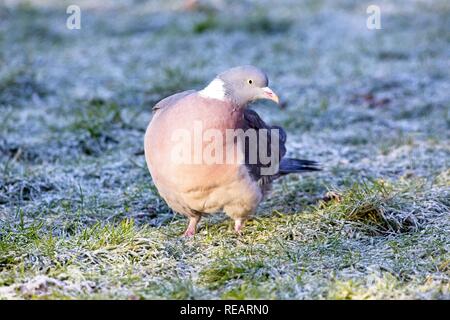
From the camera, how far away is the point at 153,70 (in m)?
7.34

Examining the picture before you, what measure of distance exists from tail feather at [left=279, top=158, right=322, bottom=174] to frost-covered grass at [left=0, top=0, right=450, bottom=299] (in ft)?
0.48

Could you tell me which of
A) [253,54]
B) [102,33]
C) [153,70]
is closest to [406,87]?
[253,54]

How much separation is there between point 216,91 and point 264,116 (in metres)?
2.57

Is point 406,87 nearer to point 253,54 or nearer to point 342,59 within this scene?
point 342,59

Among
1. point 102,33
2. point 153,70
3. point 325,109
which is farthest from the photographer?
point 102,33

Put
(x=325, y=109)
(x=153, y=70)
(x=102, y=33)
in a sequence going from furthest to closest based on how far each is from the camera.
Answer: (x=102, y=33), (x=153, y=70), (x=325, y=109)

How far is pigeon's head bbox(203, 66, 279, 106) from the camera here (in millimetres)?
3750

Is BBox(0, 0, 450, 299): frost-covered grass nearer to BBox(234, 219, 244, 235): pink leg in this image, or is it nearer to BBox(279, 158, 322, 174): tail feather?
BBox(234, 219, 244, 235): pink leg

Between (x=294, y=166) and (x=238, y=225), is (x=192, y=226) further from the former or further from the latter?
(x=294, y=166)

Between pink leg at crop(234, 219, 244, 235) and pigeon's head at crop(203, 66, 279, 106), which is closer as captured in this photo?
pigeon's head at crop(203, 66, 279, 106)

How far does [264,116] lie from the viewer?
247 inches

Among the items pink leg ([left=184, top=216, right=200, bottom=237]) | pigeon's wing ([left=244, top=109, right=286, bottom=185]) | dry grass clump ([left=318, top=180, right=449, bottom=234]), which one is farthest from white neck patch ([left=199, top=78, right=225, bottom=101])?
dry grass clump ([left=318, top=180, right=449, bottom=234])

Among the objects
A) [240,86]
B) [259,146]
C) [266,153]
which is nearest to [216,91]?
[240,86]
